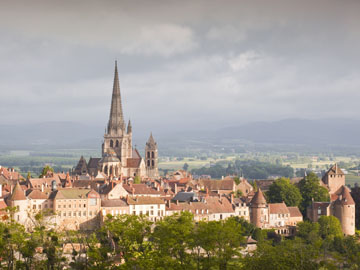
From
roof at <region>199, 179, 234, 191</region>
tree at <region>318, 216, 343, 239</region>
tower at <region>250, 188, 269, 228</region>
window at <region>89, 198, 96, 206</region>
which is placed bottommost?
tree at <region>318, 216, 343, 239</region>

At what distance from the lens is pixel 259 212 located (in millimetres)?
132500

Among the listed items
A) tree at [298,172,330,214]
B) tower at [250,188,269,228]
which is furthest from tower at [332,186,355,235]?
tower at [250,188,269,228]

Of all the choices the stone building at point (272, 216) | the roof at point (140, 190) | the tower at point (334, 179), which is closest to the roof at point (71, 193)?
the roof at point (140, 190)

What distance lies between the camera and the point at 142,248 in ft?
234

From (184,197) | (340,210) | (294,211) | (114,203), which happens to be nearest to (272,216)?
(294,211)

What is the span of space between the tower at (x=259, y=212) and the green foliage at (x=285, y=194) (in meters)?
13.0

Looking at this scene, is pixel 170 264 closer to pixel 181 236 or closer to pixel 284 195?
pixel 181 236

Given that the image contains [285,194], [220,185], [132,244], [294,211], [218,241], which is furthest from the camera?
[220,185]

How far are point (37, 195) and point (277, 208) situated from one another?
44.0 metres

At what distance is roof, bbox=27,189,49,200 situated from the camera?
390 feet

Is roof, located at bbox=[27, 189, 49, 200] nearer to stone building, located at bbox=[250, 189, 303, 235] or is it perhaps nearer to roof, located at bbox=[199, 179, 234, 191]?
stone building, located at bbox=[250, 189, 303, 235]

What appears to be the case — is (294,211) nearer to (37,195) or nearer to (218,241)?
(37,195)

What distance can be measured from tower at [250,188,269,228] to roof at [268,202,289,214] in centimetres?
154

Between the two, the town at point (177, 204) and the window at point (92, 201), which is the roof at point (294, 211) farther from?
the window at point (92, 201)
